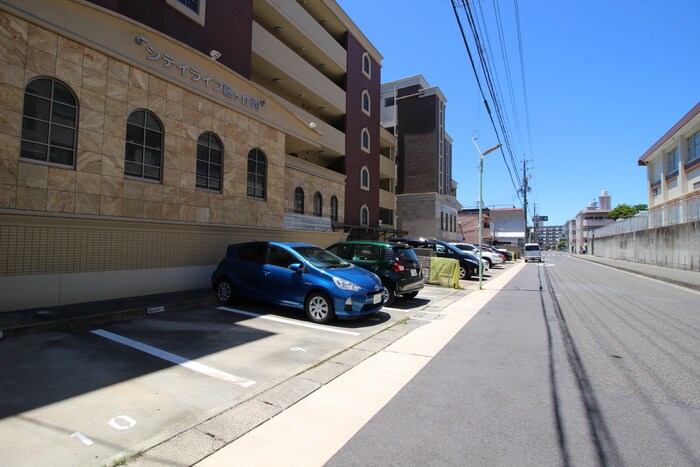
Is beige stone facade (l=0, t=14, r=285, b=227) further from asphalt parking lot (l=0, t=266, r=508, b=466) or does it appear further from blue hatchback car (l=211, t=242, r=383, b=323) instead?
asphalt parking lot (l=0, t=266, r=508, b=466)

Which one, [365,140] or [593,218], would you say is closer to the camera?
[365,140]

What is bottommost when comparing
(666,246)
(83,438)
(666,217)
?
(83,438)

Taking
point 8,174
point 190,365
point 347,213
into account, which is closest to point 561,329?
point 190,365

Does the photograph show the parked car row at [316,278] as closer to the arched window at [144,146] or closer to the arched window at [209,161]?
the arched window at [144,146]

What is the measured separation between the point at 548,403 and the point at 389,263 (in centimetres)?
592

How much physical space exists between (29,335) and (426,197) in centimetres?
3570

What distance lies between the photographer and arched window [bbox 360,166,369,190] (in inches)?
1078

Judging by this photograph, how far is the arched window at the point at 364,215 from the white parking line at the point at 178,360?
71.5 ft

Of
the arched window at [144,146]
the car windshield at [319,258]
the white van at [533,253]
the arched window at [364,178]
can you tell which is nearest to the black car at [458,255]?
the arched window at [364,178]

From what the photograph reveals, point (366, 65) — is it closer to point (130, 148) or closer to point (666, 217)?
point (666, 217)

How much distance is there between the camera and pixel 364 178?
2797cm

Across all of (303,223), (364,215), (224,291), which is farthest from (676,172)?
(224,291)

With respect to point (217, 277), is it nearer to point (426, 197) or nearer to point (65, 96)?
point (65, 96)

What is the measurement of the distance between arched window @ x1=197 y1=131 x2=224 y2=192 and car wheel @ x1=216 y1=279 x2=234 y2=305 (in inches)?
141
